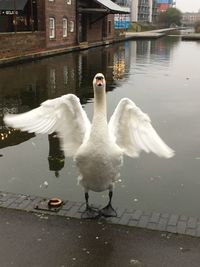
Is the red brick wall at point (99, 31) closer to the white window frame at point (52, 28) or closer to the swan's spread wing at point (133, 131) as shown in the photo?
the white window frame at point (52, 28)

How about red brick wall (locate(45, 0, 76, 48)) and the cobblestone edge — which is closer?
the cobblestone edge

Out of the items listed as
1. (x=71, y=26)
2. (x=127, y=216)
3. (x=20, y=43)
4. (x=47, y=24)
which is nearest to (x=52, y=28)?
(x=47, y=24)

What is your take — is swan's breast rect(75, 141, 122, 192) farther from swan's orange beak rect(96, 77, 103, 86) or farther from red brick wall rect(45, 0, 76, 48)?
red brick wall rect(45, 0, 76, 48)

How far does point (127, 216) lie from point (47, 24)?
82.6ft

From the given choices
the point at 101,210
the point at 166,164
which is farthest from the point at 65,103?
the point at 166,164

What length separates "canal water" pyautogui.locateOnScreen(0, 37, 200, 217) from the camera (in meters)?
6.20

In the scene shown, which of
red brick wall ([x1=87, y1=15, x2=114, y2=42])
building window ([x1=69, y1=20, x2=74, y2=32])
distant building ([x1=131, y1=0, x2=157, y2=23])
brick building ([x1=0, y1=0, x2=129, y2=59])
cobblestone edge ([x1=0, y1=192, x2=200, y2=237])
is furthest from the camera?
distant building ([x1=131, y1=0, x2=157, y2=23])

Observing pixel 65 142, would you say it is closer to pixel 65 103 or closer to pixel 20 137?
pixel 65 103

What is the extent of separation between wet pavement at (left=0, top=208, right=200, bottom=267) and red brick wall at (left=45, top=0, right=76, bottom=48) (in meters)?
24.4

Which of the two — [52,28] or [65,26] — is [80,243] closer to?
[52,28]

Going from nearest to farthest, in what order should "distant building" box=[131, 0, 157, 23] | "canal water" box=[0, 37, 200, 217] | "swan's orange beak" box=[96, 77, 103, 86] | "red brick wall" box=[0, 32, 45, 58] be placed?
"swan's orange beak" box=[96, 77, 103, 86]
"canal water" box=[0, 37, 200, 217]
"red brick wall" box=[0, 32, 45, 58]
"distant building" box=[131, 0, 157, 23]

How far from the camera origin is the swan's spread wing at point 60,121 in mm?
5109

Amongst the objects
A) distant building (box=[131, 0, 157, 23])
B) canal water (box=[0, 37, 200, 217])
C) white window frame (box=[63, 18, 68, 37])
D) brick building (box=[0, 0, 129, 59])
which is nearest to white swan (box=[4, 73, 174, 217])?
canal water (box=[0, 37, 200, 217])

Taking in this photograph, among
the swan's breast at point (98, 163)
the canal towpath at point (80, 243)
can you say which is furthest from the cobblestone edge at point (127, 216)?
the swan's breast at point (98, 163)
